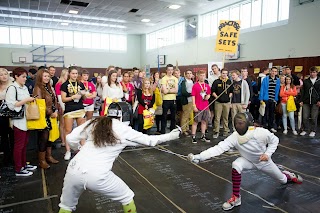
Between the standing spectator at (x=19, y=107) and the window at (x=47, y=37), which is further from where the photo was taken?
the window at (x=47, y=37)

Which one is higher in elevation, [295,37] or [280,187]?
[295,37]

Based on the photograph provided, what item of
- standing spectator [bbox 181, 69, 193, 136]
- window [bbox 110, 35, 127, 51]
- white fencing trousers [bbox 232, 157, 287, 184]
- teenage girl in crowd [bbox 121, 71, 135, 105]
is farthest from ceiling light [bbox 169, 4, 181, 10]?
white fencing trousers [bbox 232, 157, 287, 184]

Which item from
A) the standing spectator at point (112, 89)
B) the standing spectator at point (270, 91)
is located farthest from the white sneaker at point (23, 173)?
the standing spectator at point (270, 91)

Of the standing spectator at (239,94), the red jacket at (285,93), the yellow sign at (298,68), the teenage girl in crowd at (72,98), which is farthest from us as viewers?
the yellow sign at (298,68)

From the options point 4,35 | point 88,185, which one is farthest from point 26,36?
point 88,185

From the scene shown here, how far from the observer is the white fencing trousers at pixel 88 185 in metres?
2.03

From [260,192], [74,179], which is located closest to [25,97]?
[74,179]

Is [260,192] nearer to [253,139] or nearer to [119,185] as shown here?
[253,139]

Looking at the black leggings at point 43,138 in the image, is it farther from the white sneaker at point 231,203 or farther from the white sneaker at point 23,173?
the white sneaker at point 231,203

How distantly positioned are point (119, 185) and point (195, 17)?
14380 millimetres

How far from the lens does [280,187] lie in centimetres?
344

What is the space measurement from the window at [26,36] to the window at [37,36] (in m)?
0.23

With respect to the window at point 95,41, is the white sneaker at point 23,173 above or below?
below

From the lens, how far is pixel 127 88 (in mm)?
5945
